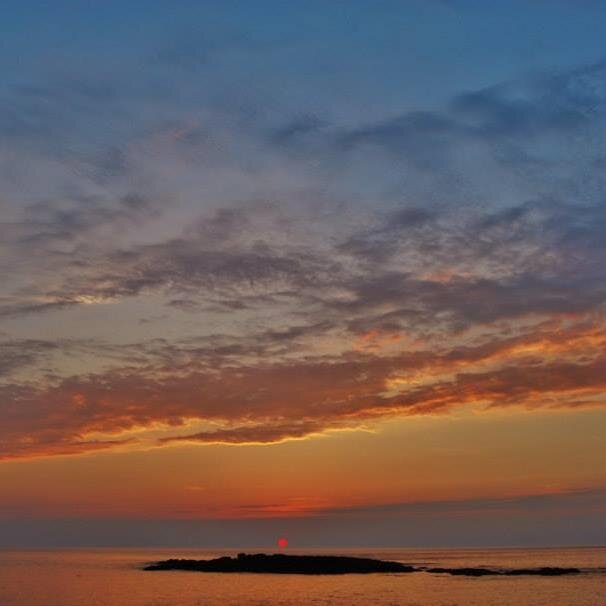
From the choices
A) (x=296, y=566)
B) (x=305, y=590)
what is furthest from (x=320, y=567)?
(x=305, y=590)

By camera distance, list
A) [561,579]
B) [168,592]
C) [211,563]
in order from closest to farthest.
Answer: [168,592]
[561,579]
[211,563]

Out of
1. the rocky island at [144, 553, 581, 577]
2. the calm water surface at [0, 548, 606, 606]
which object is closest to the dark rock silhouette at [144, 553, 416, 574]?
the rocky island at [144, 553, 581, 577]

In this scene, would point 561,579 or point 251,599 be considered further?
point 561,579

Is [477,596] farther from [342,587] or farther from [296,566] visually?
[296,566]

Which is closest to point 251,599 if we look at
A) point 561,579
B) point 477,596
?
point 477,596

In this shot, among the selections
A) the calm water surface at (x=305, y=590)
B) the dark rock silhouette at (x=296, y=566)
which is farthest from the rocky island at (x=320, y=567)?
the calm water surface at (x=305, y=590)

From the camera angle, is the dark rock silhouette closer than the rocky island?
No

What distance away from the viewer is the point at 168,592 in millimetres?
90812

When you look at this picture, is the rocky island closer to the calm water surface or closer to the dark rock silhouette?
the dark rock silhouette

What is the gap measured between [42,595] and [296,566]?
1910 inches

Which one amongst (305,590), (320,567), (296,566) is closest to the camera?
(305,590)

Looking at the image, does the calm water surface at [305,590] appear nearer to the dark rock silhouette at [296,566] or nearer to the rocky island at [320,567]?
the rocky island at [320,567]

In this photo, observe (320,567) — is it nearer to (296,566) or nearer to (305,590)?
(296,566)

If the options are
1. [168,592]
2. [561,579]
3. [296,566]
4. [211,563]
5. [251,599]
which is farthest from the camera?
[211,563]
